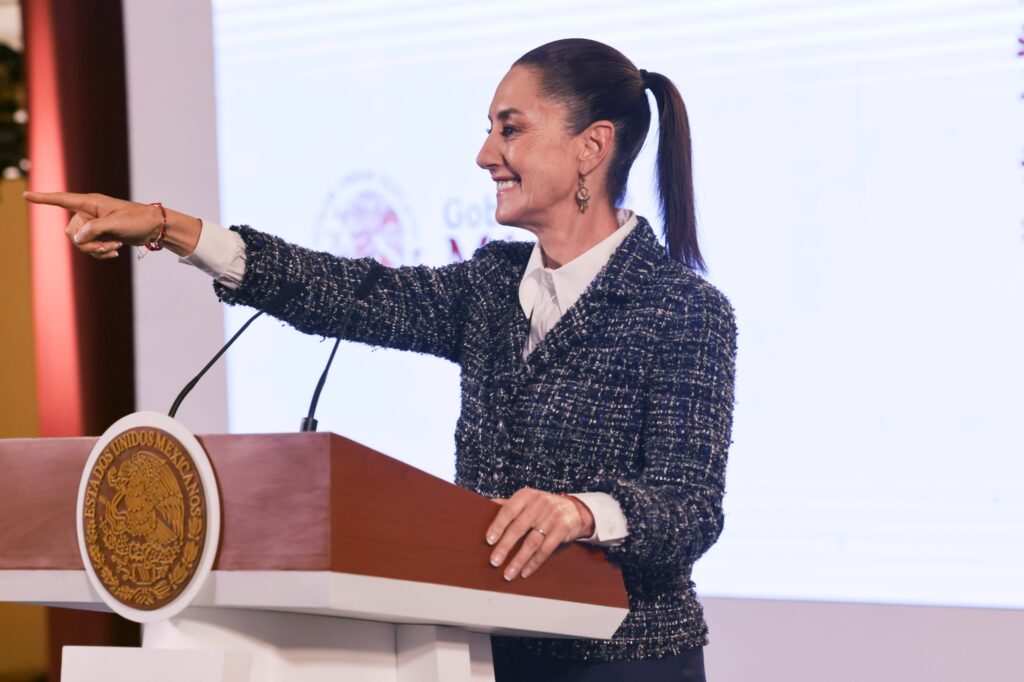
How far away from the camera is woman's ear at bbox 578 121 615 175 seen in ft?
5.11

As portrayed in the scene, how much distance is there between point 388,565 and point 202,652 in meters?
0.17

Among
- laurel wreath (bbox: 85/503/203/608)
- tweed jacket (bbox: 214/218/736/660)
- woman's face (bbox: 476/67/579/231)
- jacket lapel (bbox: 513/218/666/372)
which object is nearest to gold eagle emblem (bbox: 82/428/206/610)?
laurel wreath (bbox: 85/503/203/608)

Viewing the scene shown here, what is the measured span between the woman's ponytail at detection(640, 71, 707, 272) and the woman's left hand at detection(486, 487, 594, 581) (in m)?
0.59

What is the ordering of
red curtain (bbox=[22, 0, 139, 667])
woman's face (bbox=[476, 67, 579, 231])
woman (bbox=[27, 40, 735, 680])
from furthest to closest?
red curtain (bbox=[22, 0, 139, 667]), woman's face (bbox=[476, 67, 579, 231]), woman (bbox=[27, 40, 735, 680])

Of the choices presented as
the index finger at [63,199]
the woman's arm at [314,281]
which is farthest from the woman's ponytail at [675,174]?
the index finger at [63,199]

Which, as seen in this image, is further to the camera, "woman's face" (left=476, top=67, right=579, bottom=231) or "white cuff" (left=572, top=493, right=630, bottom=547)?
"woman's face" (left=476, top=67, right=579, bottom=231)

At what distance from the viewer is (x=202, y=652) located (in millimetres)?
922

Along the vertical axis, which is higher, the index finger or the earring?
the earring

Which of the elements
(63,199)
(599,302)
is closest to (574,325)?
(599,302)

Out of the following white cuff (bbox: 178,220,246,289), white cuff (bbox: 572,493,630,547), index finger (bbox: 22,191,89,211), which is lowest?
white cuff (bbox: 572,493,630,547)

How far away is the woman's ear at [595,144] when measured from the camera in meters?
1.56

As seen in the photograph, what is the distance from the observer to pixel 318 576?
832 millimetres

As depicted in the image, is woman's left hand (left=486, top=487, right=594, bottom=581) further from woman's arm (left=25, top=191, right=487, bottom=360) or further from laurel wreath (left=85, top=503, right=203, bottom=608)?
woman's arm (left=25, top=191, right=487, bottom=360)

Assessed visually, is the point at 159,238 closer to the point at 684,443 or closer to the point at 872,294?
the point at 684,443
